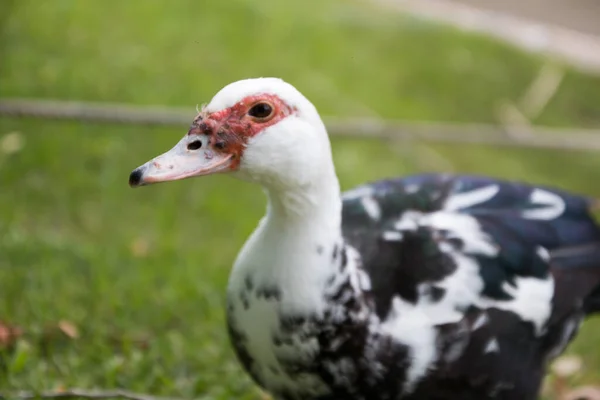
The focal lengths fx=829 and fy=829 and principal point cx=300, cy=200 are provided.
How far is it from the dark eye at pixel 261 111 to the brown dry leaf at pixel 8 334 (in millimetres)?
1120

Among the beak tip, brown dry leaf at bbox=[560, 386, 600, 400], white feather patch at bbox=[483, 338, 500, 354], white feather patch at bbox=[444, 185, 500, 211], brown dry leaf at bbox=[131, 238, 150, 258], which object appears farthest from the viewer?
brown dry leaf at bbox=[131, 238, 150, 258]

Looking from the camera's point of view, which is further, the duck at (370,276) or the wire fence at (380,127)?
the wire fence at (380,127)

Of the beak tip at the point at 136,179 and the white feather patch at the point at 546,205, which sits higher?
the beak tip at the point at 136,179

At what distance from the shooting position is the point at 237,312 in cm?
181

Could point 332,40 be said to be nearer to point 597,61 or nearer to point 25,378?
point 597,61

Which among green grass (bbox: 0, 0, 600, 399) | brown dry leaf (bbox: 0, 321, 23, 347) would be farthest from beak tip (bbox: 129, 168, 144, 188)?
brown dry leaf (bbox: 0, 321, 23, 347)

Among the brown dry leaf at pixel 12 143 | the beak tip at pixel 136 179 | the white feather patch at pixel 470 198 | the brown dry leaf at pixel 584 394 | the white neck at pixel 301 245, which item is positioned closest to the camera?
the beak tip at pixel 136 179

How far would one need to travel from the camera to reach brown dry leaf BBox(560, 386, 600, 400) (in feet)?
8.27

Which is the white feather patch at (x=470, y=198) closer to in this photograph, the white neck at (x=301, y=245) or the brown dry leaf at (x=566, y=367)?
the white neck at (x=301, y=245)

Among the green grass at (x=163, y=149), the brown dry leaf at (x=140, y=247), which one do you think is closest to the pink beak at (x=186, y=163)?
the green grass at (x=163, y=149)

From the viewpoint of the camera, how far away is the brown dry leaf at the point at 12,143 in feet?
9.19

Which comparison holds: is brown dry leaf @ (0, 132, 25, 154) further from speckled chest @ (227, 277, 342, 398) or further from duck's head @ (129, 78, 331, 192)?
duck's head @ (129, 78, 331, 192)

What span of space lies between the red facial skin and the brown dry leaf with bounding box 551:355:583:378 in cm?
164

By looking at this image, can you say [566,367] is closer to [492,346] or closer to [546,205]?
[546,205]
